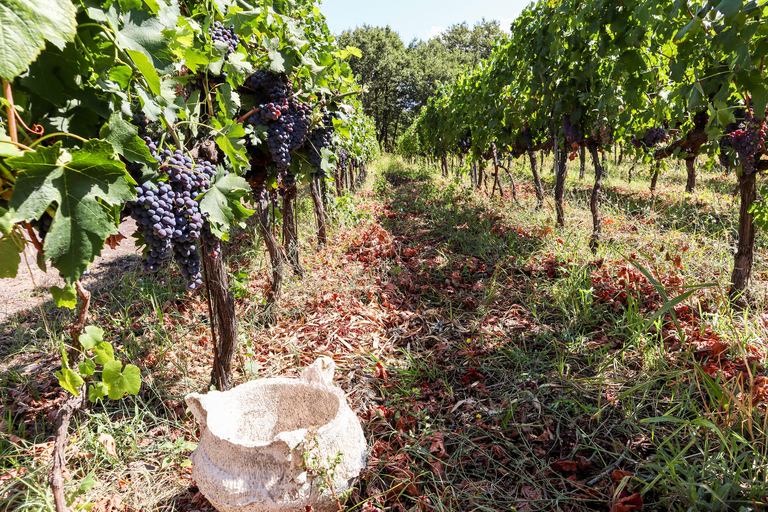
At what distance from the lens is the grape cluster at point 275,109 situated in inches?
95.0

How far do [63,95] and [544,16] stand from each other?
5300 mm

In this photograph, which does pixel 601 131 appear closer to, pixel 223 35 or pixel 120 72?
pixel 223 35

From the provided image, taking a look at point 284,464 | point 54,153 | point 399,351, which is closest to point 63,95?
point 54,153

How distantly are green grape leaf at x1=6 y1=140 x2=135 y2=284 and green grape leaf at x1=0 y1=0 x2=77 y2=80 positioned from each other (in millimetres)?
160

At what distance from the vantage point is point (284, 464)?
1525 mm

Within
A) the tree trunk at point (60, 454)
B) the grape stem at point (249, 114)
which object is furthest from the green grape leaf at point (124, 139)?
the grape stem at point (249, 114)

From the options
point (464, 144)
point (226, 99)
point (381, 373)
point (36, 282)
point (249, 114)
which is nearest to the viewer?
point (226, 99)

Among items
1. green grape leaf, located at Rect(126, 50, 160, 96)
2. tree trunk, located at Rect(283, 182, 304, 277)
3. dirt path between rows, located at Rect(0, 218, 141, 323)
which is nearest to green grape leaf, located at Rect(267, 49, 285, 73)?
green grape leaf, located at Rect(126, 50, 160, 96)

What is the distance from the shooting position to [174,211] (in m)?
1.50

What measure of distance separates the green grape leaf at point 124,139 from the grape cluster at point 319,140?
2044mm

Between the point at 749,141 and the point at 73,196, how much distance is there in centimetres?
376

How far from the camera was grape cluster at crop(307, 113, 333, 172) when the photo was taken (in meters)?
3.10

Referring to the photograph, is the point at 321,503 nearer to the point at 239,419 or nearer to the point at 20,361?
the point at 239,419

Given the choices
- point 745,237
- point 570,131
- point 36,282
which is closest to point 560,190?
point 570,131
